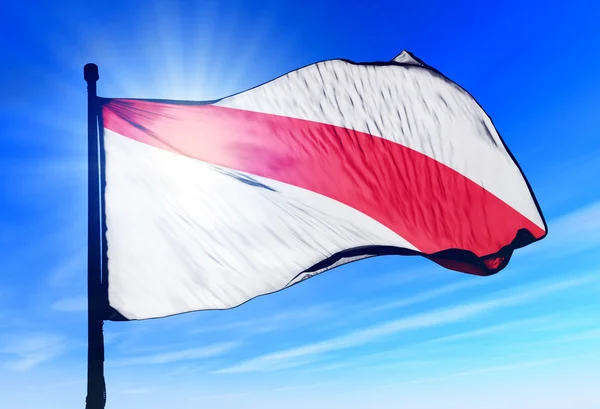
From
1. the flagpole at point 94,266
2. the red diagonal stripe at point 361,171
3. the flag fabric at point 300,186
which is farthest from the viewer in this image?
the red diagonal stripe at point 361,171

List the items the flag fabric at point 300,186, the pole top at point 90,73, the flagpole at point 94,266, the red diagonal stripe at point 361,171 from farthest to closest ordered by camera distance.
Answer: the red diagonal stripe at point 361,171, the pole top at point 90,73, the flag fabric at point 300,186, the flagpole at point 94,266

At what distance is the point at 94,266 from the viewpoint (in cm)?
688

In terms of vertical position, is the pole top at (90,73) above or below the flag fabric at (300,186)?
above

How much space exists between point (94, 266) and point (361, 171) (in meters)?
4.50

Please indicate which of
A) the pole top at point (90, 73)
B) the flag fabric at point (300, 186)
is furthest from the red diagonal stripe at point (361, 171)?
the pole top at point (90, 73)

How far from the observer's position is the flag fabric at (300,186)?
7.83 metres

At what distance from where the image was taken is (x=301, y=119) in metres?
9.55

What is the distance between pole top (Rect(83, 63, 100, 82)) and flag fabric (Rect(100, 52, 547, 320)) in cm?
37

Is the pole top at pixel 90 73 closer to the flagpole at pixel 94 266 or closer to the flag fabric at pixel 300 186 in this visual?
the flagpole at pixel 94 266

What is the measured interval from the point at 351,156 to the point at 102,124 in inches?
150

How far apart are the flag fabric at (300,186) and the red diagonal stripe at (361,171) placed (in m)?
0.02

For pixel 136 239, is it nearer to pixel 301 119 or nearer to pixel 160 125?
pixel 160 125

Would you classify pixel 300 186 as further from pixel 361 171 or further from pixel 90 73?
pixel 90 73

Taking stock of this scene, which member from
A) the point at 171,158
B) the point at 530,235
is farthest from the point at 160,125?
the point at 530,235
